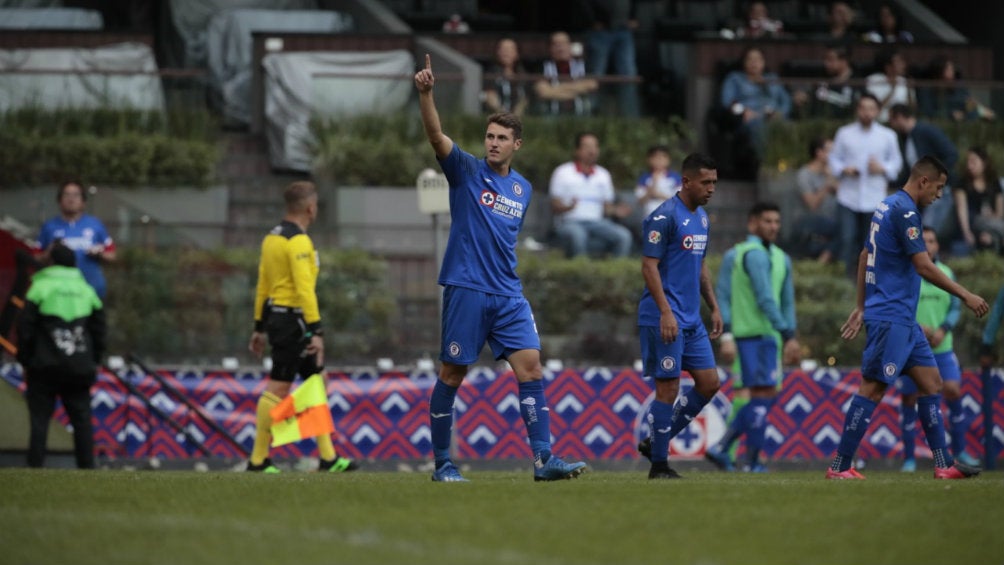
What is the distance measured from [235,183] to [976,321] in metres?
9.61

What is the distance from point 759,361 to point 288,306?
184 inches

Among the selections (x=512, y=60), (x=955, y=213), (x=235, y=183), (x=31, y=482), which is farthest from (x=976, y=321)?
(x=31, y=482)

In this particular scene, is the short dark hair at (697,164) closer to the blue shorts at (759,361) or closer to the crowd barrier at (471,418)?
the blue shorts at (759,361)

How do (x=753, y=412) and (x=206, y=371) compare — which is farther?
(x=206, y=371)

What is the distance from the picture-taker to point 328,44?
25766mm

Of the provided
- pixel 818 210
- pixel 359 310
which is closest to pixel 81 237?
pixel 359 310

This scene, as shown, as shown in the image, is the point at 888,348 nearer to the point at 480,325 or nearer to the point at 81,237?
the point at 480,325

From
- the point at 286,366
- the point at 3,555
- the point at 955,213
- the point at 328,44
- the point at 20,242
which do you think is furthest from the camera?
the point at 328,44

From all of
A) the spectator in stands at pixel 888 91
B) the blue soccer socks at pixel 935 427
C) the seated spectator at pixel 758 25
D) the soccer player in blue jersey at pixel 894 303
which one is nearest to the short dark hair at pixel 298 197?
the soccer player in blue jersey at pixel 894 303

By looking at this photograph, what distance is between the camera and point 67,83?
23969 mm

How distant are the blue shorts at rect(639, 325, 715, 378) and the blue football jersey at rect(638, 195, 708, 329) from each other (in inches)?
2.9

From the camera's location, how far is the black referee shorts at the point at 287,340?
50.0 ft

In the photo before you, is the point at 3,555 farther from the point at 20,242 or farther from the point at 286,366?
the point at 20,242

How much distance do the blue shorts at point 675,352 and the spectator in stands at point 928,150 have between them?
10812 mm
